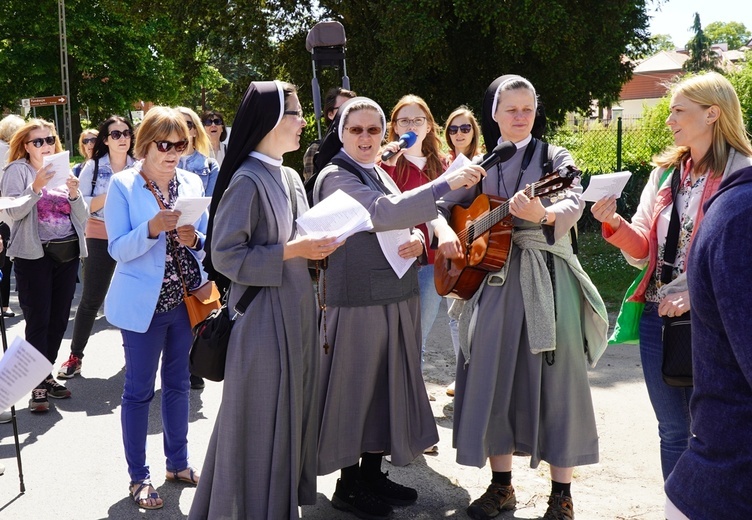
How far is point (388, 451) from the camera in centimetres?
433

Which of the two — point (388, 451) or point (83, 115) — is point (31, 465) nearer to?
point (388, 451)

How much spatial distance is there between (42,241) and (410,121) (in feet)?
9.70

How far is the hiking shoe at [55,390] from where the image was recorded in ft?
20.6

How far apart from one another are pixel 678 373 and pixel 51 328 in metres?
4.83

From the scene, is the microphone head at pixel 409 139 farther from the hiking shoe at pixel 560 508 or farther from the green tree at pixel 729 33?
the green tree at pixel 729 33

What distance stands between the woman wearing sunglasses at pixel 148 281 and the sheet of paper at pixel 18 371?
73cm

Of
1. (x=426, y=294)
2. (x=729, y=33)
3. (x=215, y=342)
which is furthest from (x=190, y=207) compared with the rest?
(x=729, y=33)

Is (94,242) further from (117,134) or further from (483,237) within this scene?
(483,237)

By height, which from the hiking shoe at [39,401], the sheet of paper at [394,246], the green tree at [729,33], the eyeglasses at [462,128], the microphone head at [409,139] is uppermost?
the green tree at [729,33]

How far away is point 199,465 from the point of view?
16.5 feet

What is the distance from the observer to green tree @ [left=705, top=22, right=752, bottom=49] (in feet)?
403

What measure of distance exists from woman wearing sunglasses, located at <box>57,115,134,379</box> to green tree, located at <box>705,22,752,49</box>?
130 m

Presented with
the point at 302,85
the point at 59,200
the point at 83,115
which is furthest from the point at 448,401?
the point at 83,115

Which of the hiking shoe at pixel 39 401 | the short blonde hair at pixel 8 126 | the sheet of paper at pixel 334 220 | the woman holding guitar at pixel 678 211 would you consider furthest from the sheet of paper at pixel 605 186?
the short blonde hair at pixel 8 126
